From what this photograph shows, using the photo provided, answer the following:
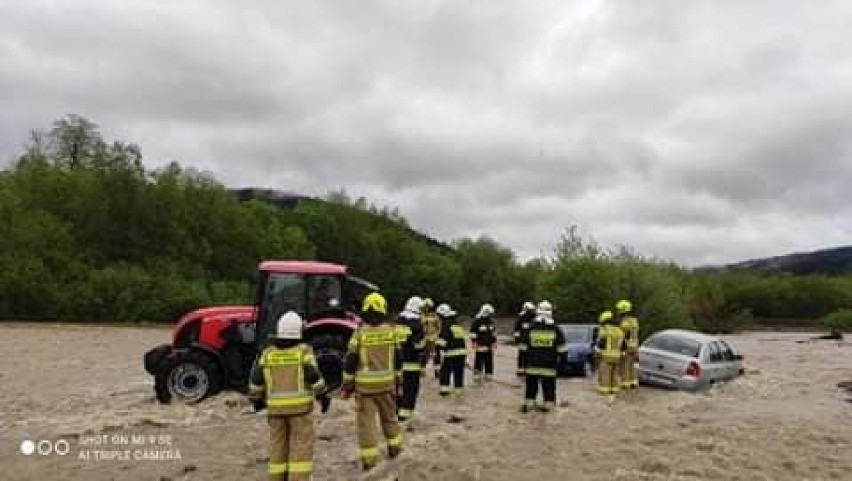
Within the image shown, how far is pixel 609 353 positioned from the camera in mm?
16844

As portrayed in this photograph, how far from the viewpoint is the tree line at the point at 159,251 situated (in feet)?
130

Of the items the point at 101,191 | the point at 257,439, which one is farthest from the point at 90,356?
the point at 101,191

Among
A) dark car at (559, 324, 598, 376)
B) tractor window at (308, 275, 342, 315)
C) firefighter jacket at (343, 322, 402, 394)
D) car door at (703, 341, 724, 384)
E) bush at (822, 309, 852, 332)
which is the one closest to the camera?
firefighter jacket at (343, 322, 402, 394)

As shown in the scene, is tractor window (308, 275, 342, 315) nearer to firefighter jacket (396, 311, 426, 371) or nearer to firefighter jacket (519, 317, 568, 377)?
firefighter jacket (396, 311, 426, 371)

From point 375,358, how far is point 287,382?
1.64 meters

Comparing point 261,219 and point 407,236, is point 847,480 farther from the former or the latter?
point 407,236

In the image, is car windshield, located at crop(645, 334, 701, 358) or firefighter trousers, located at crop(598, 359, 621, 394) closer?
firefighter trousers, located at crop(598, 359, 621, 394)

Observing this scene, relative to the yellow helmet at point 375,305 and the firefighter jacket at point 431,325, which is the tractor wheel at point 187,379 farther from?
the firefighter jacket at point 431,325

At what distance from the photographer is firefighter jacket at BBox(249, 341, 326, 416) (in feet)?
26.7

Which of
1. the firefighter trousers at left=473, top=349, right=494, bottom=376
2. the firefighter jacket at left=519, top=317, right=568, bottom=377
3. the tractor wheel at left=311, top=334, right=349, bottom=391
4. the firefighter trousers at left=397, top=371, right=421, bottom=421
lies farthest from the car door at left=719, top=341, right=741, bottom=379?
the tractor wheel at left=311, top=334, right=349, bottom=391

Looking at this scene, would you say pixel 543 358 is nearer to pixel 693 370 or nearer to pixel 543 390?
pixel 543 390

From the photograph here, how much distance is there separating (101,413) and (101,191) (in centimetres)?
4300

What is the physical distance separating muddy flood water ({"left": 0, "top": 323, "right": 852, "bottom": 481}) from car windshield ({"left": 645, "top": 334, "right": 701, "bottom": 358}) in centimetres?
101

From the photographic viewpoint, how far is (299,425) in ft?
26.7
